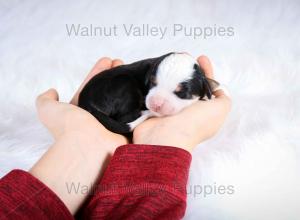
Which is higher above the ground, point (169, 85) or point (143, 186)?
point (169, 85)

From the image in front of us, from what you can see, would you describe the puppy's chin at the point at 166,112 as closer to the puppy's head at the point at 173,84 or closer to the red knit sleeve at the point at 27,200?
the puppy's head at the point at 173,84

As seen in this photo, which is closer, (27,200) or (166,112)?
(27,200)

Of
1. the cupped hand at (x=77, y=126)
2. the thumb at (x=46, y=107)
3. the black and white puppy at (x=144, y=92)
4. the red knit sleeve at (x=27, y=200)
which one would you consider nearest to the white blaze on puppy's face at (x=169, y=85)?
the black and white puppy at (x=144, y=92)

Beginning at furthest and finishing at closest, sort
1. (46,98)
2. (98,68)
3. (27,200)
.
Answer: (98,68)
(46,98)
(27,200)

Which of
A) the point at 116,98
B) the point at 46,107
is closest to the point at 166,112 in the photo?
the point at 116,98

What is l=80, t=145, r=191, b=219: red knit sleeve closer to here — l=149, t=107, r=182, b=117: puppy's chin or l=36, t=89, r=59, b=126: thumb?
l=149, t=107, r=182, b=117: puppy's chin

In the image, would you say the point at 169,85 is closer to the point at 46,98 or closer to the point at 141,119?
the point at 141,119
